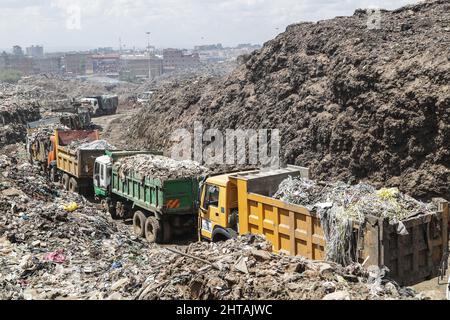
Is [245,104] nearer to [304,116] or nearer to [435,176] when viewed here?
[304,116]

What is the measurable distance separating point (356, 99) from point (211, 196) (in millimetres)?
9467

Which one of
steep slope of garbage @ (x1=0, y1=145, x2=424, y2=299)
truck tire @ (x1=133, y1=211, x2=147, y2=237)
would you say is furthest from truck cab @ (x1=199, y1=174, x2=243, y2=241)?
truck tire @ (x1=133, y1=211, x2=147, y2=237)

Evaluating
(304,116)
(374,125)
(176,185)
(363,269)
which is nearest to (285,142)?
(304,116)

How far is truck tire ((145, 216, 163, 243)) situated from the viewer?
14578 mm

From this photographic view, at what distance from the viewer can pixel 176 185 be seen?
14156 mm

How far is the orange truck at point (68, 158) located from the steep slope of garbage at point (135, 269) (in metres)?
5.17

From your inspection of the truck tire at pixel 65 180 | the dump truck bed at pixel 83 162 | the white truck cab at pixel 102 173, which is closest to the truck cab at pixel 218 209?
the white truck cab at pixel 102 173

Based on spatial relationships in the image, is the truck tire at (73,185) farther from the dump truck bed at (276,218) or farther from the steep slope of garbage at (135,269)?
the dump truck bed at (276,218)

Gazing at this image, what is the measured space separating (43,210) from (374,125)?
35.3 ft

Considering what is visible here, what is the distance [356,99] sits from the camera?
1905 centimetres

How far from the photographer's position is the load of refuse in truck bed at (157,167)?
14453 millimetres

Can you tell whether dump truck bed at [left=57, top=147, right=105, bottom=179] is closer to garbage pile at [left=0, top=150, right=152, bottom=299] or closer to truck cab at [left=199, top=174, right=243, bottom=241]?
garbage pile at [left=0, top=150, right=152, bottom=299]

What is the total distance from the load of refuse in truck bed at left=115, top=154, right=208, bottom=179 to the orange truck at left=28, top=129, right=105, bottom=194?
3438 millimetres

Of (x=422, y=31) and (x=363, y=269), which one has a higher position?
(x=422, y=31)
